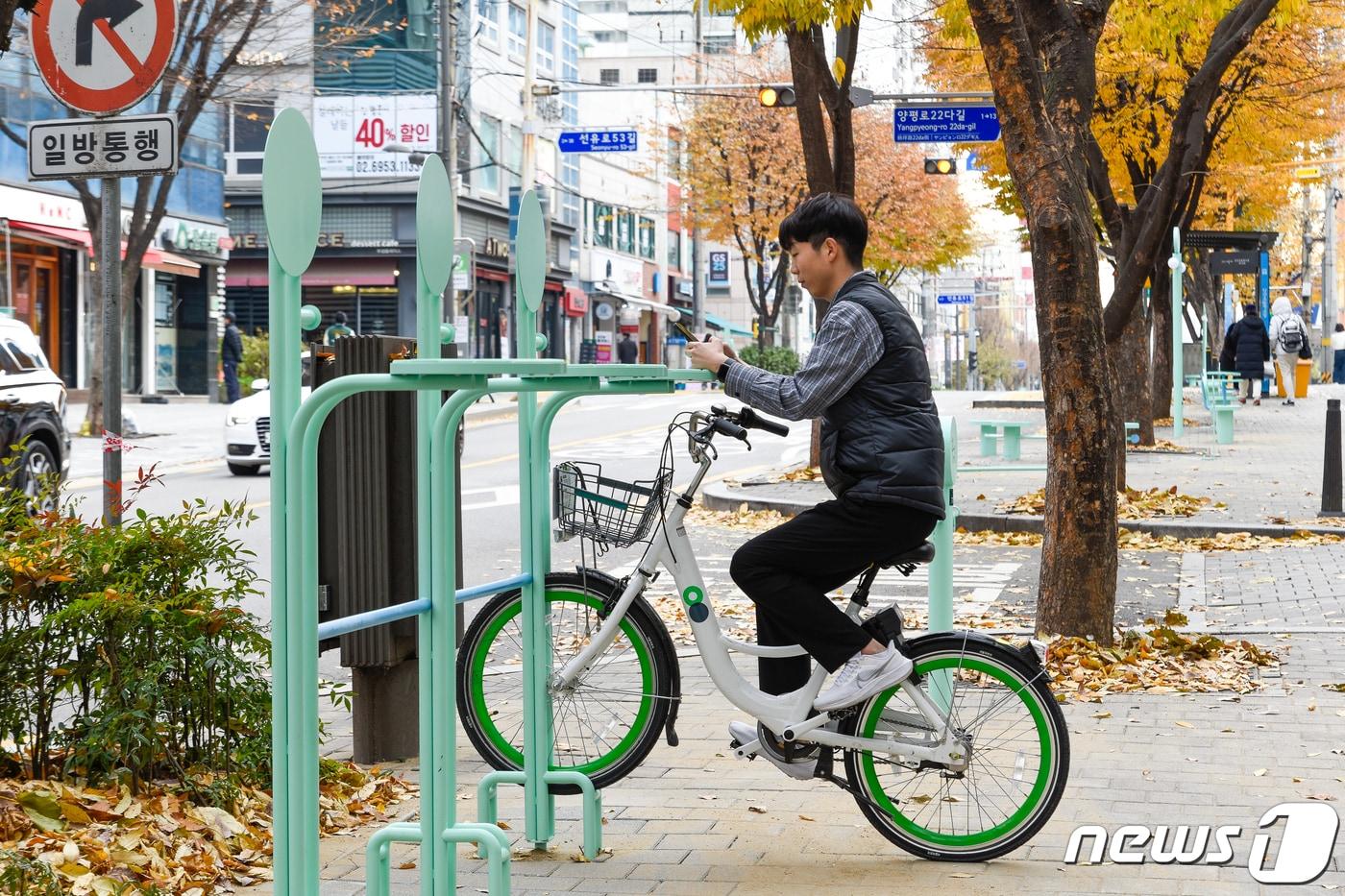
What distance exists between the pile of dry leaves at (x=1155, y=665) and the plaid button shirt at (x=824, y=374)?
2984mm

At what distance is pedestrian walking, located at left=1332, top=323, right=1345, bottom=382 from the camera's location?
51672mm

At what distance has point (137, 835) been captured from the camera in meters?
4.51

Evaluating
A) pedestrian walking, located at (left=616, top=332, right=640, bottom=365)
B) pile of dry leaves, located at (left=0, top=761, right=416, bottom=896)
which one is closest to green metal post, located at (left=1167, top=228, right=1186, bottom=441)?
pile of dry leaves, located at (left=0, top=761, right=416, bottom=896)

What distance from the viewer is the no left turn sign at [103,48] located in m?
7.39

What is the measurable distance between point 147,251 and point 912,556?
93.3 ft

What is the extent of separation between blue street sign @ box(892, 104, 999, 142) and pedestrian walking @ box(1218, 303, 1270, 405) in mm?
11762

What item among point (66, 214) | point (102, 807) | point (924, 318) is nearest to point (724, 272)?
point (924, 318)

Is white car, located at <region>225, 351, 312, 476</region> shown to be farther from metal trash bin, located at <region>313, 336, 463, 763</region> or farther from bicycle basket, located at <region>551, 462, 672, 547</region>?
bicycle basket, located at <region>551, 462, 672, 547</region>

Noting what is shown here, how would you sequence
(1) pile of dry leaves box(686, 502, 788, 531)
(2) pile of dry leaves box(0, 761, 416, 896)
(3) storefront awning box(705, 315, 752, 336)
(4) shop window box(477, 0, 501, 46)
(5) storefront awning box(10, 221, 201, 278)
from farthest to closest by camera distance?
(3) storefront awning box(705, 315, 752, 336) < (4) shop window box(477, 0, 501, 46) < (5) storefront awning box(10, 221, 201, 278) < (1) pile of dry leaves box(686, 502, 788, 531) < (2) pile of dry leaves box(0, 761, 416, 896)

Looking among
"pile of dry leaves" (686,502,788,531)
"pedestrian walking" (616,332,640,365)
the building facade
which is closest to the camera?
"pile of dry leaves" (686,502,788,531)

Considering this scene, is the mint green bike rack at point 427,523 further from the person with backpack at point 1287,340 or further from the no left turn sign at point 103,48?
the person with backpack at point 1287,340

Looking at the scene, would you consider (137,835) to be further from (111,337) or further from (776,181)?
(776,181)

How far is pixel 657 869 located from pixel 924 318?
105502 mm

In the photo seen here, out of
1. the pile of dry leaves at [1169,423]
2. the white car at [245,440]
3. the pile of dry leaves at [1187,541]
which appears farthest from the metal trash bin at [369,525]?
the pile of dry leaves at [1169,423]
